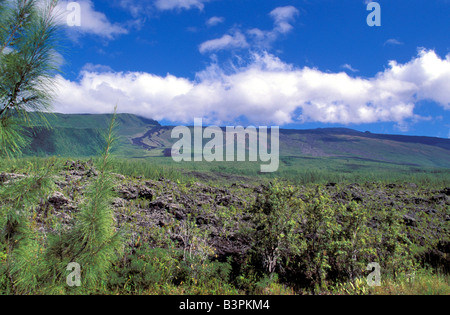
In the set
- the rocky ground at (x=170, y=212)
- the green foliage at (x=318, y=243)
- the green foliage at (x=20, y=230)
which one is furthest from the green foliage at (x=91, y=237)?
the green foliage at (x=318, y=243)

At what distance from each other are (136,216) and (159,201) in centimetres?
180

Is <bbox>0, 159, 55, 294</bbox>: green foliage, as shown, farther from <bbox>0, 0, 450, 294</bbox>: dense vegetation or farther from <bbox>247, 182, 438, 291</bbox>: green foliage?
<bbox>247, 182, 438, 291</bbox>: green foliage

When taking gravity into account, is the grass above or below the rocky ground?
above

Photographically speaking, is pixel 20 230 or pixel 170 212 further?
pixel 170 212

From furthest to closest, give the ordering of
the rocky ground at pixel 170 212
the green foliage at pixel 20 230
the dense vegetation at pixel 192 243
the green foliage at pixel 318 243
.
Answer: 1. the rocky ground at pixel 170 212
2. the green foliage at pixel 318 243
3. the dense vegetation at pixel 192 243
4. the green foliage at pixel 20 230

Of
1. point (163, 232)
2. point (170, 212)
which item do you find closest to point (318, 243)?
point (163, 232)

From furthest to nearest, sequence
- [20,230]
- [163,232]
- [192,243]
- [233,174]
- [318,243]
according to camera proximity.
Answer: [233,174]
[163,232]
[318,243]
[192,243]
[20,230]

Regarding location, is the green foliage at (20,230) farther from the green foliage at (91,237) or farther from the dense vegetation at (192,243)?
the green foliage at (91,237)

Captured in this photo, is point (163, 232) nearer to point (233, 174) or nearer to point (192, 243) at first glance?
point (192, 243)

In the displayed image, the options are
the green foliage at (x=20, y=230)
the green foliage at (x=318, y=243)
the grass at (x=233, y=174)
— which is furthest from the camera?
the green foliage at (x=318, y=243)

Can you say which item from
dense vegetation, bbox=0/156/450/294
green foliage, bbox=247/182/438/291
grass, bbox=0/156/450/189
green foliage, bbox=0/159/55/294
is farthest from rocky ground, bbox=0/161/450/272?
green foliage, bbox=0/159/55/294

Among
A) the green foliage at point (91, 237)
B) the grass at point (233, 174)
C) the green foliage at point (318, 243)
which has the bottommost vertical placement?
the green foliage at point (318, 243)
